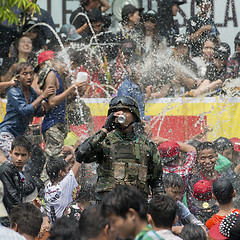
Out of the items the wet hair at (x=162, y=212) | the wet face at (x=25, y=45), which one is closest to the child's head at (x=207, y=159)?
the wet hair at (x=162, y=212)

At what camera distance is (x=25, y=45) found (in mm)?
11391

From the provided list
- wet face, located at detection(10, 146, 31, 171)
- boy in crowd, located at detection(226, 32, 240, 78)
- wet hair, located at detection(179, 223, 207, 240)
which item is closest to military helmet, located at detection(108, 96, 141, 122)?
wet hair, located at detection(179, 223, 207, 240)

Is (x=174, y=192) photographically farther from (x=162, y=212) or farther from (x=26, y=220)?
(x=26, y=220)

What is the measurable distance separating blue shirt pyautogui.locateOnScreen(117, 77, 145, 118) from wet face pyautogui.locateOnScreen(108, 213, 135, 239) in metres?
5.88

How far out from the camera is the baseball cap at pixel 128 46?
436 inches

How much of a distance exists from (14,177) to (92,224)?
8.25ft

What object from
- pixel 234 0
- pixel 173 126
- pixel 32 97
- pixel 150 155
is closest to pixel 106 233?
pixel 150 155

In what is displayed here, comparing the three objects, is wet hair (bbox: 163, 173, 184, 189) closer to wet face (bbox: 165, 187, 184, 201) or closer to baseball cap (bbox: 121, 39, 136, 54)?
wet face (bbox: 165, 187, 184, 201)

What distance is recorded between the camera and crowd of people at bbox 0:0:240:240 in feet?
17.5

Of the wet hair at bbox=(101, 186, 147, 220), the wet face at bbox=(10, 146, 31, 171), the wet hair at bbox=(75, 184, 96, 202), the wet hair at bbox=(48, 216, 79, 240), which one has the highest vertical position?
the wet hair at bbox=(101, 186, 147, 220)

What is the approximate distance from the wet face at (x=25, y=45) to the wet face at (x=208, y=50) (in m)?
3.30

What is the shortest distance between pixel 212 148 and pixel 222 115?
2.57m

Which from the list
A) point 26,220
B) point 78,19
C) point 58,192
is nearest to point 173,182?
point 58,192

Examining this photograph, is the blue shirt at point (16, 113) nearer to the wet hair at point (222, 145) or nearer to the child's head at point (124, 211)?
the wet hair at point (222, 145)
